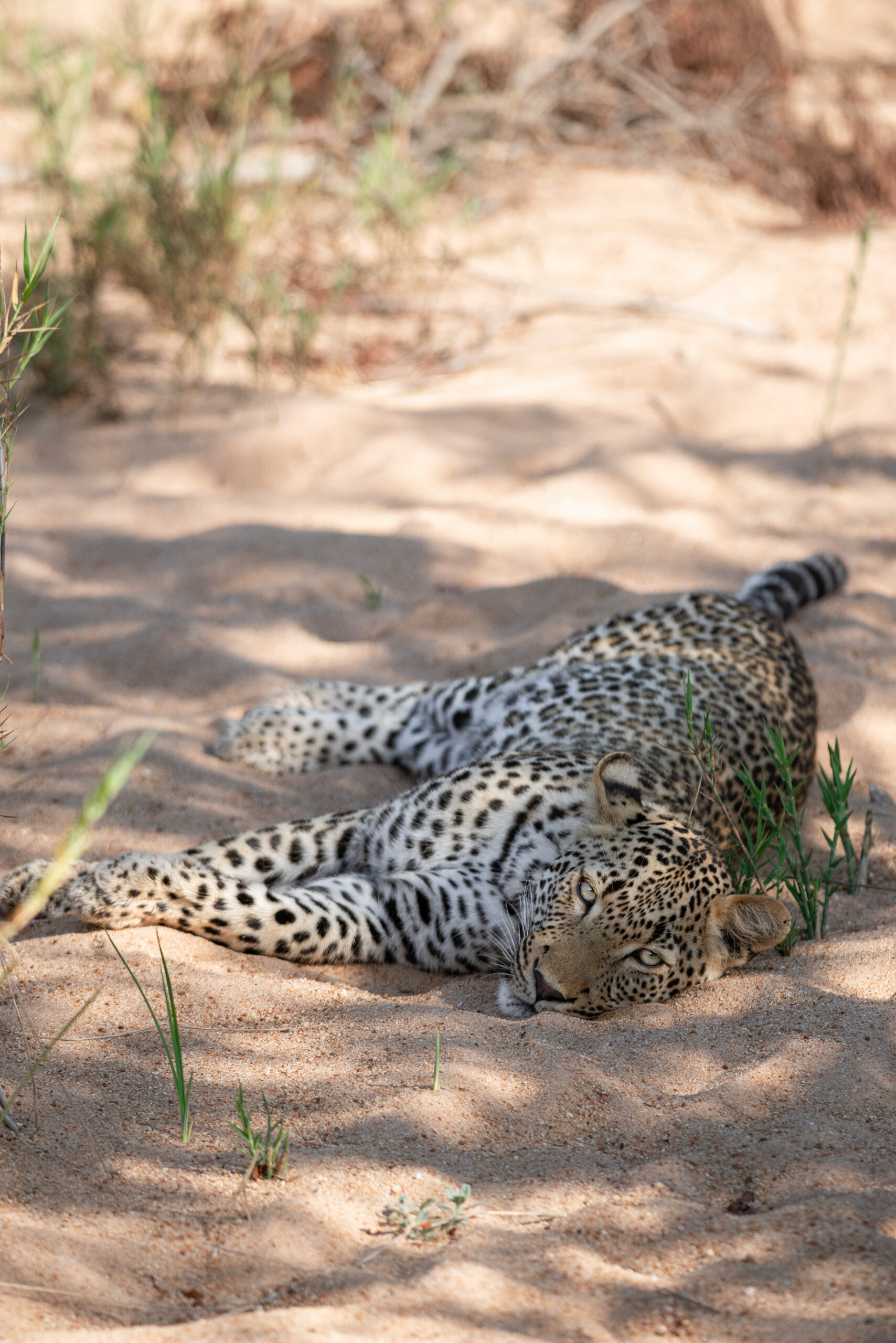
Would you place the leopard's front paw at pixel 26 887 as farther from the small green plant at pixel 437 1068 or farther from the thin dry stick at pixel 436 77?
the thin dry stick at pixel 436 77

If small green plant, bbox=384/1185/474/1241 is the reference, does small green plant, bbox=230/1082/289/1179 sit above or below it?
above

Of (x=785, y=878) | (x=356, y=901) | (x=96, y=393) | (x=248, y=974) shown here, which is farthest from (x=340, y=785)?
(x=96, y=393)

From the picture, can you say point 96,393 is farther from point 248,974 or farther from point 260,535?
point 248,974

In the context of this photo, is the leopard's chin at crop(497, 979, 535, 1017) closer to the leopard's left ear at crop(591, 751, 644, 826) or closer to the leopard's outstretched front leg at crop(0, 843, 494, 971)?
the leopard's outstretched front leg at crop(0, 843, 494, 971)

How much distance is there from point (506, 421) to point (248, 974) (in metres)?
4.51

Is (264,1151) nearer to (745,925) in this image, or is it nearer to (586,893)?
(586,893)

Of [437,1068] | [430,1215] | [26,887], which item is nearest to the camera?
[430,1215]

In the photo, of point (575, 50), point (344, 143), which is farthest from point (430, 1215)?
point (575, 50)

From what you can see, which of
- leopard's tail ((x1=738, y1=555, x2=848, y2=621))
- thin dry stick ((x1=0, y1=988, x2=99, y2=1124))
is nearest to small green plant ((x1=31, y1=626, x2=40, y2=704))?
thin dry stick ((x1=0, y1=988, x2=99, y2=1124))

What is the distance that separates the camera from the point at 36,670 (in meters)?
4.96

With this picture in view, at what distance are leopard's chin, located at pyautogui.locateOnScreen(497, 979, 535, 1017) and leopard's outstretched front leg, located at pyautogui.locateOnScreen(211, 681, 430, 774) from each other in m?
1.62

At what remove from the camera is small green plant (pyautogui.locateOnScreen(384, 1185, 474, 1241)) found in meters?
2.38

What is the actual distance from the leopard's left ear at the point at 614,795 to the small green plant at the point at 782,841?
0.23 meters

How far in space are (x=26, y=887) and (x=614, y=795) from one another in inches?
67.2
